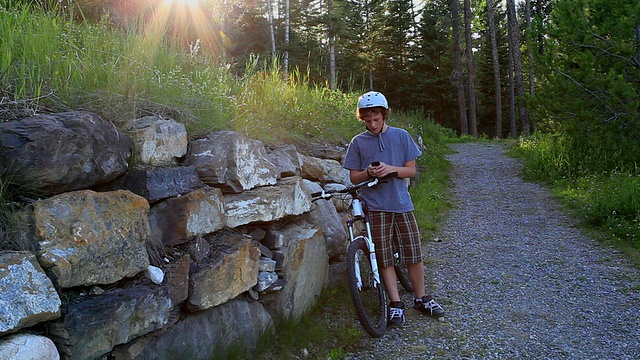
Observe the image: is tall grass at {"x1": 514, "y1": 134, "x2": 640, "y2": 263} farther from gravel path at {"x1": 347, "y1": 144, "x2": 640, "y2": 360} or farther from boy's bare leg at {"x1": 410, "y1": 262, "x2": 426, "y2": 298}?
boy's bare leg at {"x1": 410, "y1": 262, "x2": 426, "y2": 298}

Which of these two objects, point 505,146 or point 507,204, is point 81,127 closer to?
point 507,204

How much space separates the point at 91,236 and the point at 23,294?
0.48m

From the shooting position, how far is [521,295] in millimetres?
5082

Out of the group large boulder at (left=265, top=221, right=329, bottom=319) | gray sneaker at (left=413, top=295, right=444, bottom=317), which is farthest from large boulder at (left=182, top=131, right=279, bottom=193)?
gray sneaker at (left=413, top=295, right=444, bottom=317)

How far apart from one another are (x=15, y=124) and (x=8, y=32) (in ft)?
3.63

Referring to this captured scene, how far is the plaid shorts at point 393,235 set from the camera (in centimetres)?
436

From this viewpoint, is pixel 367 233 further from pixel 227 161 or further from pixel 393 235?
pixel 227 161

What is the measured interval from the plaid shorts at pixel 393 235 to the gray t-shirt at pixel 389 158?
87mm

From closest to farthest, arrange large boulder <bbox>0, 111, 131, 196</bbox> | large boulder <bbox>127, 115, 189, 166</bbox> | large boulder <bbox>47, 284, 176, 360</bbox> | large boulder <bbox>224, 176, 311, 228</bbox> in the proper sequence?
large boulder <bbox>47, 284, 176, 360</bbox>, large boulder <bbox>0, 111, 131, 196</bbox>, large boulder <bbox>127, 115, 189, 166</bbox>, large boulder <bbox>224, 176, 311, 228</bbox>

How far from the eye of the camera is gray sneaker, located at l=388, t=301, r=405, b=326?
4301 mm

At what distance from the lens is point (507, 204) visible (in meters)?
9.55

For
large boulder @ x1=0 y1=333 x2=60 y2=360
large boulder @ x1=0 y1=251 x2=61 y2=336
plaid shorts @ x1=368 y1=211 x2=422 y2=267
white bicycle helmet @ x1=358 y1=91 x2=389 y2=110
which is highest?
white bicycle helmet @ x1=358 y1=91 x2=389 y2=110

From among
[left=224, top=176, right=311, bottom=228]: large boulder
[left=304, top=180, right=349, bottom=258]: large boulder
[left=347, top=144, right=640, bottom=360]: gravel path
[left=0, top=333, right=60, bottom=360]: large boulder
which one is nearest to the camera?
[left=0, top=333, right=60, bottom=360]: large boulder

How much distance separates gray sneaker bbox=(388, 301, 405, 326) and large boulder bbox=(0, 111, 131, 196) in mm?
2499
